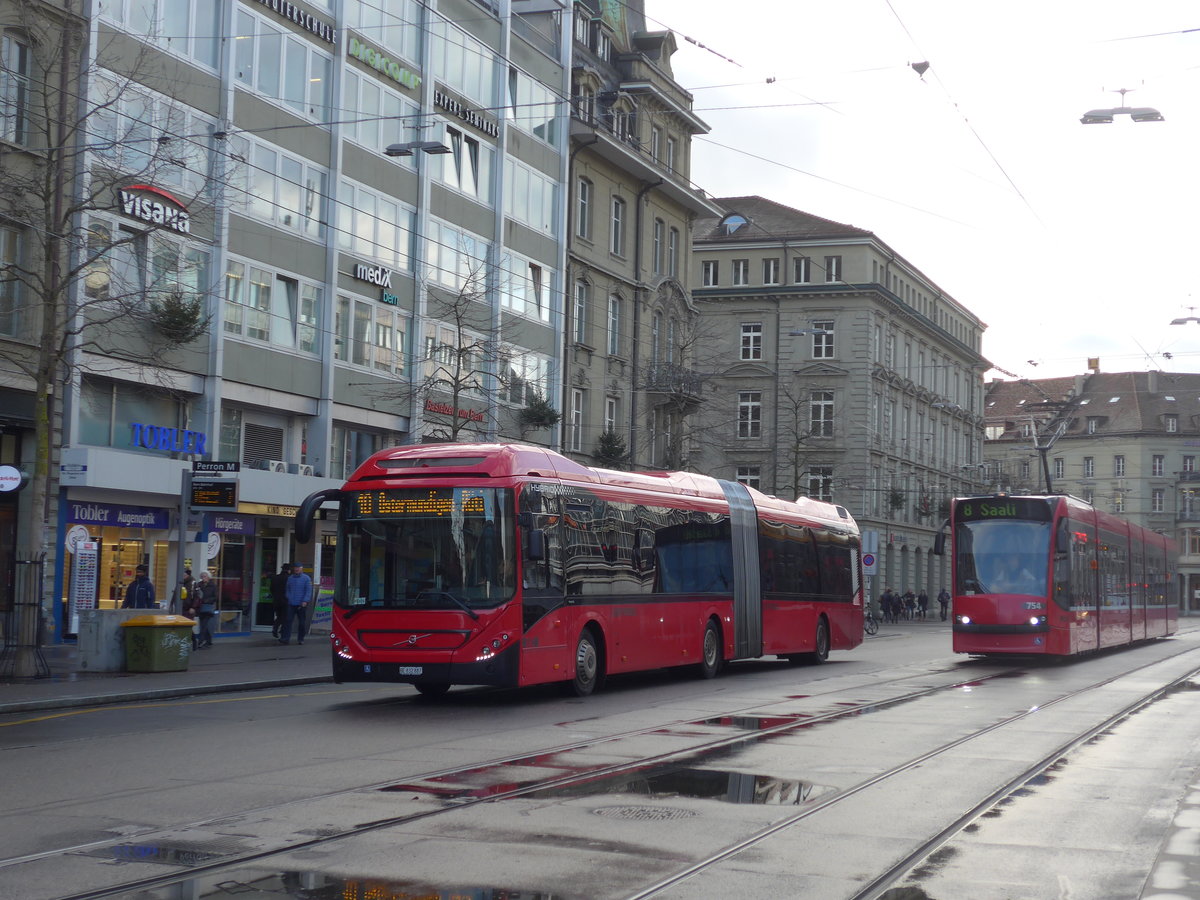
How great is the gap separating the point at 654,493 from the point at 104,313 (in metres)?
11.9

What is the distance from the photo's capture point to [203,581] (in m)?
29.1

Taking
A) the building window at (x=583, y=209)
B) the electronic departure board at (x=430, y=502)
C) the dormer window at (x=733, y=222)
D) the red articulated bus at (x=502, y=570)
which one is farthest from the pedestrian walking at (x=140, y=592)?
the dormer window at (x=733, y=222)

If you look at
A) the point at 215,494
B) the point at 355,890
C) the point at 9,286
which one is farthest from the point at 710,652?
the point at 355,890

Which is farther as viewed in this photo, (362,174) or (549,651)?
(362,174)

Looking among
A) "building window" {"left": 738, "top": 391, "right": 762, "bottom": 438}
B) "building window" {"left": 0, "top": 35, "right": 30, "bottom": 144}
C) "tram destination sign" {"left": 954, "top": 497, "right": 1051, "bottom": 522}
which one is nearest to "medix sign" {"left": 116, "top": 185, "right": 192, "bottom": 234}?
"building window" {"left": 0, "top": 35, "right": 30, "bottom": 144}

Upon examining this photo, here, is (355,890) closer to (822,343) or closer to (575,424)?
(575,424)

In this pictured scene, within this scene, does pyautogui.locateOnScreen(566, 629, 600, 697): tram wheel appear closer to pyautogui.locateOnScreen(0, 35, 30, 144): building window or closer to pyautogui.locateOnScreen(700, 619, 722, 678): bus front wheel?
pyautogui.locateOnScreen(700, 619, 722, 678): bus front wheel

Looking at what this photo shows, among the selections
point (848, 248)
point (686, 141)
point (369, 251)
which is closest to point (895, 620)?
point (848, 248)

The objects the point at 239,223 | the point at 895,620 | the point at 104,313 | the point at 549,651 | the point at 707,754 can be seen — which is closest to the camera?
the point at 707,754

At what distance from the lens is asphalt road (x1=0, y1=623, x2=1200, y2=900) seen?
7.67 meters

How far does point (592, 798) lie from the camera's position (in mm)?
10281

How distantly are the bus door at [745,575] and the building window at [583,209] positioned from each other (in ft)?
74.8

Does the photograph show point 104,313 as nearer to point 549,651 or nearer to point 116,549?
point 116,549

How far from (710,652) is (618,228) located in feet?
93.1
